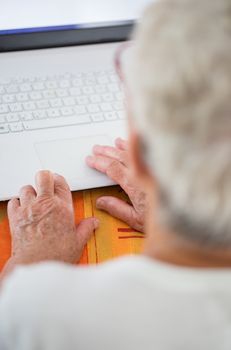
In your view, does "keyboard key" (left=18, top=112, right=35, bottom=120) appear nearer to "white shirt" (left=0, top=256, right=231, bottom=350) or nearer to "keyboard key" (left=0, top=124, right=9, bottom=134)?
"keyboard key" (left=0, top=124, right=9, bottom=134)

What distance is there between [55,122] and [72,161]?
86 mm

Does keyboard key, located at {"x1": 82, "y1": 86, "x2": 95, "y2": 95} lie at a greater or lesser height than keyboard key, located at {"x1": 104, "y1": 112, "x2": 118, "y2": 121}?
greater

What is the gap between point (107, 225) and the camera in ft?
2.59

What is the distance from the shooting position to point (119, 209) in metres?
0.79

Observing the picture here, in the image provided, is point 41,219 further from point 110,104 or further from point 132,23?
point 132,23

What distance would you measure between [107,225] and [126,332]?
0.33 meters

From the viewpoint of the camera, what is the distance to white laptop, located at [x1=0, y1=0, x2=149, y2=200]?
833 mm

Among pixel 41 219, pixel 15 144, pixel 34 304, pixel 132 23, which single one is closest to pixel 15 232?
pixel 41 219

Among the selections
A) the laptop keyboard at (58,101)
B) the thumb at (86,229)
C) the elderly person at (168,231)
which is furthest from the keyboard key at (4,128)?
the elderly person at (168,231)

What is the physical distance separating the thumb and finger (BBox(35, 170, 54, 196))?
66mm

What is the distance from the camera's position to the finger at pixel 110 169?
83cm

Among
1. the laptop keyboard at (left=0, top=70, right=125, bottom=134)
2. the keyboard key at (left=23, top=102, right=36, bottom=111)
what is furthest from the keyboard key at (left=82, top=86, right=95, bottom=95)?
the keyboard key at (left=23, top=102, right=36, bottom=111)

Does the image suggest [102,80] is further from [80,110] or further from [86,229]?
[86,229]

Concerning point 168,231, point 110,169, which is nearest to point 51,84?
point 110,169
